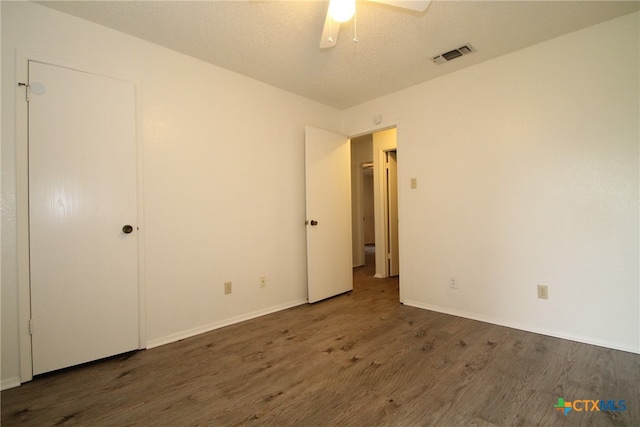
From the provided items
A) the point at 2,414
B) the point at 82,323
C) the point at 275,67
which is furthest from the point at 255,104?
the point at 2,414

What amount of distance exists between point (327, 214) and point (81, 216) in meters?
2.41

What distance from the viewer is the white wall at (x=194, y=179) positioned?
1.93m

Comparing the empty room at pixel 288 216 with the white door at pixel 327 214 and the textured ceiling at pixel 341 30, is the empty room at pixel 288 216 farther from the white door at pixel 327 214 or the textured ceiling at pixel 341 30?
the white door at pixel 327 214

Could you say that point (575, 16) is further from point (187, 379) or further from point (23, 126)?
point (23, 126)

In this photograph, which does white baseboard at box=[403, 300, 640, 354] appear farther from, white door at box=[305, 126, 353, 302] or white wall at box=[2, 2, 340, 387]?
white wall at box=[2, 2, 340, 387]

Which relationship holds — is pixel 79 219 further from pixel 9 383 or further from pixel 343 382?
pixel 343 382

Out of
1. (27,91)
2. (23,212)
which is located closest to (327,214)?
(23,212)

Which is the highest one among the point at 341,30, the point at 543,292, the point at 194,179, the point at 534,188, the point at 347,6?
the point at 341,30

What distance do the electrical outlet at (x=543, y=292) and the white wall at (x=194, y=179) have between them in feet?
7.76

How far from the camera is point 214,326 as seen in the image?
2795 millimetres

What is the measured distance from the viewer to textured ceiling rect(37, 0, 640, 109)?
81.0 inches

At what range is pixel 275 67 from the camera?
2889mm

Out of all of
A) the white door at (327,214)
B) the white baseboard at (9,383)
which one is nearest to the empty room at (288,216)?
the white baseboard at (9,383)

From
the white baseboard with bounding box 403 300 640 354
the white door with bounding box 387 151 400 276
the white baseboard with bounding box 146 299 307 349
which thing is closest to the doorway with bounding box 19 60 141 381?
the white baseboard with bounding box 146 299 307 349
